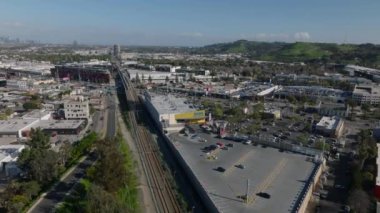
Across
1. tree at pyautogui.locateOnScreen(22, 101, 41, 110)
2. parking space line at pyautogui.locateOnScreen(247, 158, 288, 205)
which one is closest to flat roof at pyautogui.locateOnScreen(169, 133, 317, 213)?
parking space line at pyautogui.locateOnScreen(247, 158, 288, 205)

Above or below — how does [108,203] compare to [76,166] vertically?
above

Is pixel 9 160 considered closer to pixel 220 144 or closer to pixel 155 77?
pixel 220 144

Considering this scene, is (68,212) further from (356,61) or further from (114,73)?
(356,61)

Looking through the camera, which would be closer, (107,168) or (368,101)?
(107,168)

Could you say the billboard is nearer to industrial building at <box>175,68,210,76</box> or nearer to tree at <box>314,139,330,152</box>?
tree at <box>314,139,330,152</box>

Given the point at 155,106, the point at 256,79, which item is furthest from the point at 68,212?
the point at 256,79
